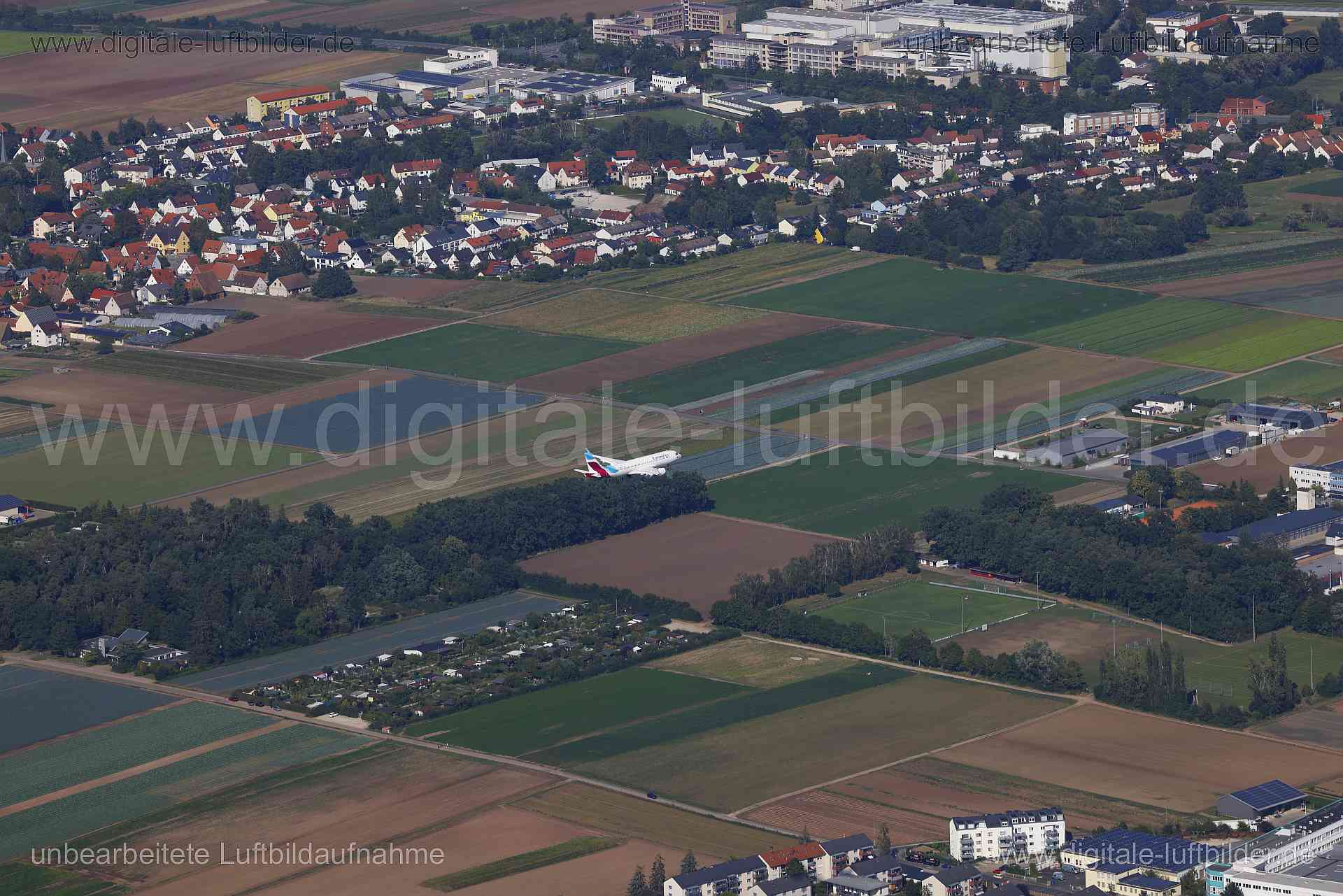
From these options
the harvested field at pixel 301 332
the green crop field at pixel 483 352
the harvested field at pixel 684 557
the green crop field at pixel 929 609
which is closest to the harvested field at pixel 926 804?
the green crop field at pixel 929 609

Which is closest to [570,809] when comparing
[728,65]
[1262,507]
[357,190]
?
[1262,507]

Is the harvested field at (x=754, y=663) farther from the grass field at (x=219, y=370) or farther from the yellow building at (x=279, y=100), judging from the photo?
the yellow building at (x=279, y=100)

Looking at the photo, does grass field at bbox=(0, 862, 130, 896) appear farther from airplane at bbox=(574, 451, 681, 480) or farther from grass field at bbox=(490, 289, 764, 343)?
grass field at bbox=(490, 289, 764, 343)

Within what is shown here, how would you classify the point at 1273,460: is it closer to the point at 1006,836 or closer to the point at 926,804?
the point at 926,804

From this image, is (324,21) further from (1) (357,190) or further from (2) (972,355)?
(2) (972,355)

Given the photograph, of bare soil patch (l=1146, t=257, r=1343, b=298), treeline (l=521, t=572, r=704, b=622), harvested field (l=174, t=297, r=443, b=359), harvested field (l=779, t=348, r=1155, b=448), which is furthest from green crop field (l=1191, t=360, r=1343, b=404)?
harvested field (l=174, t=297, r=443, b=359)

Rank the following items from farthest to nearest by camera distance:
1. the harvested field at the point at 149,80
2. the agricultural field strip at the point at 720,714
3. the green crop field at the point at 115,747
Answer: the harvested field at the point at 149,80 → the agricultural field strip at the point at 720,714 → the green crop field at the point at 115,747
